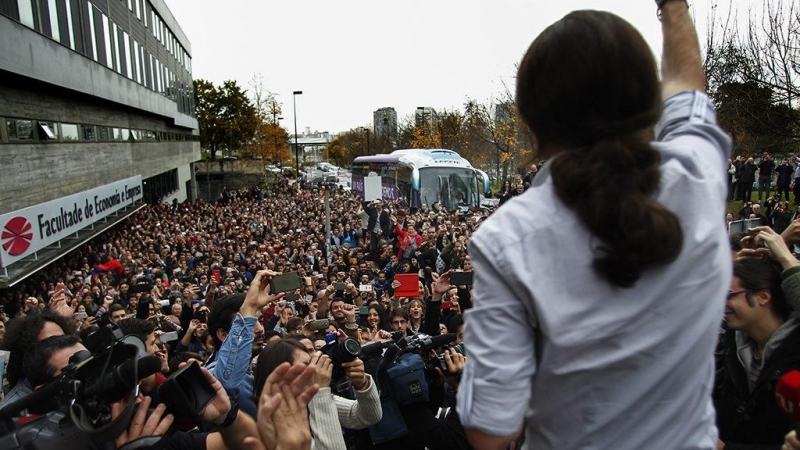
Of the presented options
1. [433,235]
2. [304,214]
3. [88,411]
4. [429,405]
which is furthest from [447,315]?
[304,214]

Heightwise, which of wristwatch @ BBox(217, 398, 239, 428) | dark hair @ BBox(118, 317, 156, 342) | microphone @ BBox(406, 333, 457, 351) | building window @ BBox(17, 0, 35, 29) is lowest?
dark hair @ BBox(118, 317, 156, 342)

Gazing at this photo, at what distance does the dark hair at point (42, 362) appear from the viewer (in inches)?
122

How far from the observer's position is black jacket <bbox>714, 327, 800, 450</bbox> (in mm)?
2312

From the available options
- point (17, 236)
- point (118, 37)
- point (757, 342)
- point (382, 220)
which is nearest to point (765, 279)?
point (757, 342)

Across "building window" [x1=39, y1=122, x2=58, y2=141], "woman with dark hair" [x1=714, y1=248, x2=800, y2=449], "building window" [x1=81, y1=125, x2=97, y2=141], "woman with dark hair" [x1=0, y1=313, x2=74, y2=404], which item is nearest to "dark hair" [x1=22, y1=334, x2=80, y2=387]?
"woman with dark hair" [x1=0, y1=313, x2=74, y2=404]

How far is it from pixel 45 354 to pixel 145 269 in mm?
14472

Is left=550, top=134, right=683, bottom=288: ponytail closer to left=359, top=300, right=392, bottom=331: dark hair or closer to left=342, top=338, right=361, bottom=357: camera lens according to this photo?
left=342, top=338, right=361, bottom=357: camera lens

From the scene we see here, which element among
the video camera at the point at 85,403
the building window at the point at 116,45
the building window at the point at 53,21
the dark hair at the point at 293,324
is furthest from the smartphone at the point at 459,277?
the building window at the point at 116,45

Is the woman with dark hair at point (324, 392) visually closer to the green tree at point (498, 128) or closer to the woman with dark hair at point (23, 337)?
the woman with dark hair at point (23, 337)

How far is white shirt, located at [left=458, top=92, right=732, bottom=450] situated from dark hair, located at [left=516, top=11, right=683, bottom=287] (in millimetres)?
40

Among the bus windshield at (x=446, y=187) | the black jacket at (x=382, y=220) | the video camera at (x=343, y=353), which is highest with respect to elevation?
the video camera at (x=343, y=353)

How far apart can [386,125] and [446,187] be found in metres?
46.0

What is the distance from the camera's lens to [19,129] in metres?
15.6

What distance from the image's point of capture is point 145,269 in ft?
54.3
